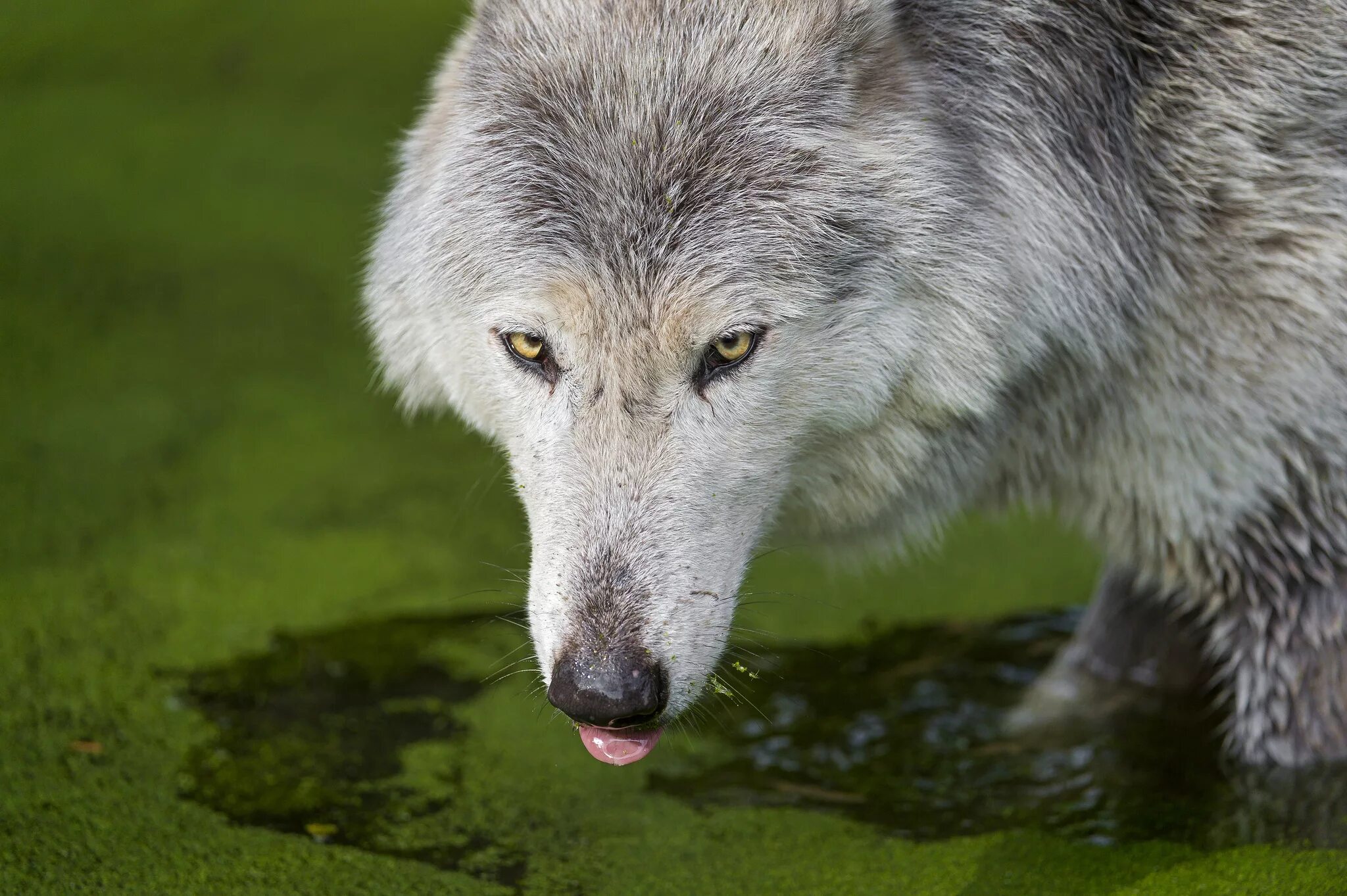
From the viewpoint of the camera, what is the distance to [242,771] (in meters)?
3.48

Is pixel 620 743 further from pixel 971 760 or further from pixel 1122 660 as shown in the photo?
pixel 1122 660

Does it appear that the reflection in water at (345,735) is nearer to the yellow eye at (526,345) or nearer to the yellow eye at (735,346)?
the yellow eye at (526,345)

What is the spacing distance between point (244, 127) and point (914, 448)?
17.1ft

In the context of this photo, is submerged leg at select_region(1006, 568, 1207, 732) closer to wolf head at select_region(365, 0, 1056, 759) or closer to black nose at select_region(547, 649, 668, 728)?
wolf head at select_region(365, 0, 1056, 759)

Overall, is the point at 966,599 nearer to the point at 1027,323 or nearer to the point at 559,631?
the point at 1027,323

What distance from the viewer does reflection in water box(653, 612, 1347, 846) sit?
3.29 metres

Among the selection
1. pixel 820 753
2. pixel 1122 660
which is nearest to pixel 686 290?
pixel 820 753

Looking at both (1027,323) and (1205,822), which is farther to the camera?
(1205,822)

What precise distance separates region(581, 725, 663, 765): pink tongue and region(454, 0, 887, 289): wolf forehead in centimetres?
91

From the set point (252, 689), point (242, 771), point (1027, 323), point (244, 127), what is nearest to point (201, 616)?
Answer: point (252, 689)

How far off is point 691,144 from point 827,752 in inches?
72.0

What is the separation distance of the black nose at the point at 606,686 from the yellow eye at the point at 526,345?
65cm

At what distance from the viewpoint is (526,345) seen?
2.76 m

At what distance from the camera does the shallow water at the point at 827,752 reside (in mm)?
3277
